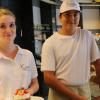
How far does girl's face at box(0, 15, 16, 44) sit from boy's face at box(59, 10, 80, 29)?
0.48 metres

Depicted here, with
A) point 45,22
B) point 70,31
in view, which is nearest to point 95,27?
point 45,22

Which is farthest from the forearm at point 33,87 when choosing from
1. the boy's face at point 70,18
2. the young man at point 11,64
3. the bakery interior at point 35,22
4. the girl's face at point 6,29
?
the bakery interior at point 35,22

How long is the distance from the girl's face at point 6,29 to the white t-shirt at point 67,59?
38 cm

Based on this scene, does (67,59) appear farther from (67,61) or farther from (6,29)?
(6,29)

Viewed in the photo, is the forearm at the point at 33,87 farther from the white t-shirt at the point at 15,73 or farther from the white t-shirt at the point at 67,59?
the white t-shirt at the point at 67,59

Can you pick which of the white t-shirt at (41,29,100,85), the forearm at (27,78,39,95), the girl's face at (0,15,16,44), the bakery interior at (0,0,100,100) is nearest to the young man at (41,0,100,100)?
the white t-shirt at (41,29,100,85)

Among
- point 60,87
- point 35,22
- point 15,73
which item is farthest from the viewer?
point 35,22

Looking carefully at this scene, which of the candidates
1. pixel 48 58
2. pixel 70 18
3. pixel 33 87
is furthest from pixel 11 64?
pixel 70 18

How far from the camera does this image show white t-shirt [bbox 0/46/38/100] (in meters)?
1.50

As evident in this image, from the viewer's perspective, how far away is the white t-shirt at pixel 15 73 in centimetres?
150

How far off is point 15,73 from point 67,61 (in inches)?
18.5

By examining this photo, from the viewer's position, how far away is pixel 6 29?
1543 millimetres

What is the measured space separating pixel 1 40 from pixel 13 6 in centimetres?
311

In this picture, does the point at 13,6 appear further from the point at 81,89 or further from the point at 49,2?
the point at 81,89
